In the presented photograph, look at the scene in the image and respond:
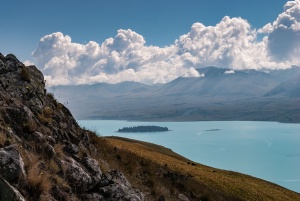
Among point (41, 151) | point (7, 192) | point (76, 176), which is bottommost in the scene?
point (76, 176)

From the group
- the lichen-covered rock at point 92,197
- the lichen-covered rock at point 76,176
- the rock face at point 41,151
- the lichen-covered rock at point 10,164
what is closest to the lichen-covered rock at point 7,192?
the rock face at point 41,151

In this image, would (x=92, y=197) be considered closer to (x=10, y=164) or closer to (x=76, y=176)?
(x=76, y=176)

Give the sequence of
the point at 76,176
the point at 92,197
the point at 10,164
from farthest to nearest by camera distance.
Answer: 1. the point at 76,176
2. the point at 92,197
3. the point at 10,164

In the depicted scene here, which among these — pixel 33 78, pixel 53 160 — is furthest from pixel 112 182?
pixel 33 78

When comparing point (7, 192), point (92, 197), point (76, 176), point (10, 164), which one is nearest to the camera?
point (7, 192)

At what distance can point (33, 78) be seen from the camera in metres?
21.6

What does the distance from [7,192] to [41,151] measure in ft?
14.9

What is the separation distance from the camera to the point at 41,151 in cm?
1429

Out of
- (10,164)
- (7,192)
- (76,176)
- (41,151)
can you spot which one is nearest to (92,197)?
(76,176)

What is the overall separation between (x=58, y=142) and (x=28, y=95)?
398 centimetres

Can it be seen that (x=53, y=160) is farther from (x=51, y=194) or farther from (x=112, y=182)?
(x=112, y=182)

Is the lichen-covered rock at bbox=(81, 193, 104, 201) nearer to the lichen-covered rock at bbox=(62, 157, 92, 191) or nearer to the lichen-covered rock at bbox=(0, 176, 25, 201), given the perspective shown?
the lichen-covered rock at bbox=(62, 157, 92, 191)

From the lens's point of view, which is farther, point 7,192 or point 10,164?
point 10,164

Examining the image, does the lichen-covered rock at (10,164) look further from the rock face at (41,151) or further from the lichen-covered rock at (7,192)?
the lichen-covered rock at (7,192)
